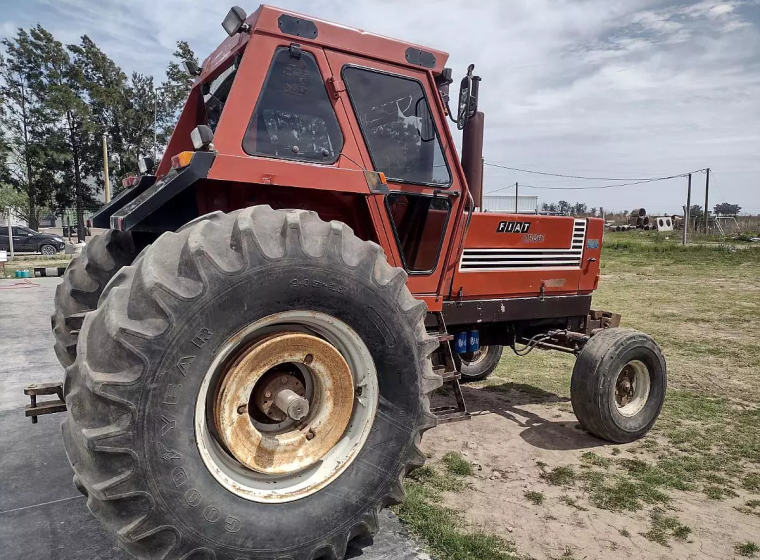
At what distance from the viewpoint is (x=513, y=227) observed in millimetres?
4418

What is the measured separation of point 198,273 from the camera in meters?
2.20

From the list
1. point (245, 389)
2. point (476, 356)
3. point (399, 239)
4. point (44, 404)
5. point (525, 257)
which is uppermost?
point (399, 239)

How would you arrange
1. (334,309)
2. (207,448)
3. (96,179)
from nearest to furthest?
(207,448) < (334,309) < (96,179)

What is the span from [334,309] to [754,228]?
3969 cm

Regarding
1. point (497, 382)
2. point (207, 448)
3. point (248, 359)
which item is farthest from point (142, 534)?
point (497, 382)

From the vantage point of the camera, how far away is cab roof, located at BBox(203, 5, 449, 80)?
3.20 meters

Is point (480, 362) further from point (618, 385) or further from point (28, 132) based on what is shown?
point (28, 132)

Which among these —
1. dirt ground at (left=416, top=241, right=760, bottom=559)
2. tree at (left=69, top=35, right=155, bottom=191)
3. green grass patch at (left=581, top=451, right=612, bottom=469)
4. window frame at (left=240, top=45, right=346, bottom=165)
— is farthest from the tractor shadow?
tree at (left=69, top=35, right=155, bottom=191)

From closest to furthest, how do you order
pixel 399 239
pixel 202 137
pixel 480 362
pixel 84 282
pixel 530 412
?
pixel 202 137, pixel 399 239, pixel 84 282, pixel 530 412, pixel 480 362

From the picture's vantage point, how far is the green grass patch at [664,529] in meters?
3.09

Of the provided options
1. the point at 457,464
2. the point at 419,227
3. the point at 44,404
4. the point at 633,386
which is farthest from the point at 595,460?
the point at 44,404

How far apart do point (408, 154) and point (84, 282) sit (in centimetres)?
241

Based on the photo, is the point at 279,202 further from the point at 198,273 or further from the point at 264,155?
the point at 198,273

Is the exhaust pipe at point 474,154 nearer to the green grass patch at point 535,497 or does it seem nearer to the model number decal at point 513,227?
the model number decal at point 513,227
